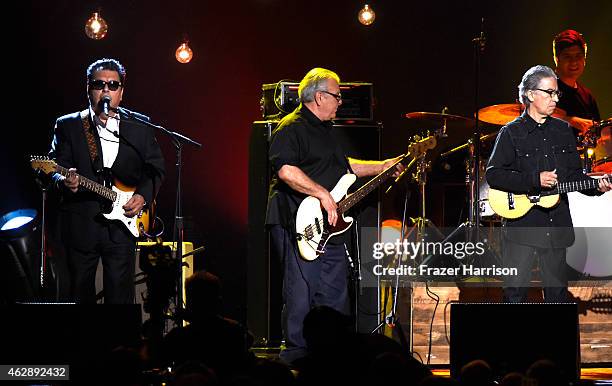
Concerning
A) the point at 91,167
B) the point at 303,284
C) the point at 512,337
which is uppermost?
the point at 91,167

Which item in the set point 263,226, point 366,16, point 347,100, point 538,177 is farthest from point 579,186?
Answer: point 366,16

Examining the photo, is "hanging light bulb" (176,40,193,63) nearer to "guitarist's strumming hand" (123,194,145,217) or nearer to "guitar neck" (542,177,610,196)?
"guitarist's strumming hand" (123,194,145,217)

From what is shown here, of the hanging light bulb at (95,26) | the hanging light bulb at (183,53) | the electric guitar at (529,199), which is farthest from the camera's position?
the hanging light bulb at (183,53)

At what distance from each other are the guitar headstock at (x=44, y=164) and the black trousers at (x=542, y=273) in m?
3.39

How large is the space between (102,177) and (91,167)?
11cm

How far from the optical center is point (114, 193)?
6.85 m

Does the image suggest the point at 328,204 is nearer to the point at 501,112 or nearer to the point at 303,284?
the point at 303,284

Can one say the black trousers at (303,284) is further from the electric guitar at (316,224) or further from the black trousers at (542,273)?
the black trousers at (542,273)

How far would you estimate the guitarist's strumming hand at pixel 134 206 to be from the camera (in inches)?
268

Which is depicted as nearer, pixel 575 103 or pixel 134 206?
pixel 134 206

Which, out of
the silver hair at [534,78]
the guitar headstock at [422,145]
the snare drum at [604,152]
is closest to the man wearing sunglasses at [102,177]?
the guitar headstock at [422,145]

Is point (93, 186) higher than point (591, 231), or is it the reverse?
point (93, 186)

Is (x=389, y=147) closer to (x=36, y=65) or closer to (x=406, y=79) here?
(x=406, y=79)

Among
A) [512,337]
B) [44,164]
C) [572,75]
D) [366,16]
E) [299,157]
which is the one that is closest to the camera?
[512,337]
